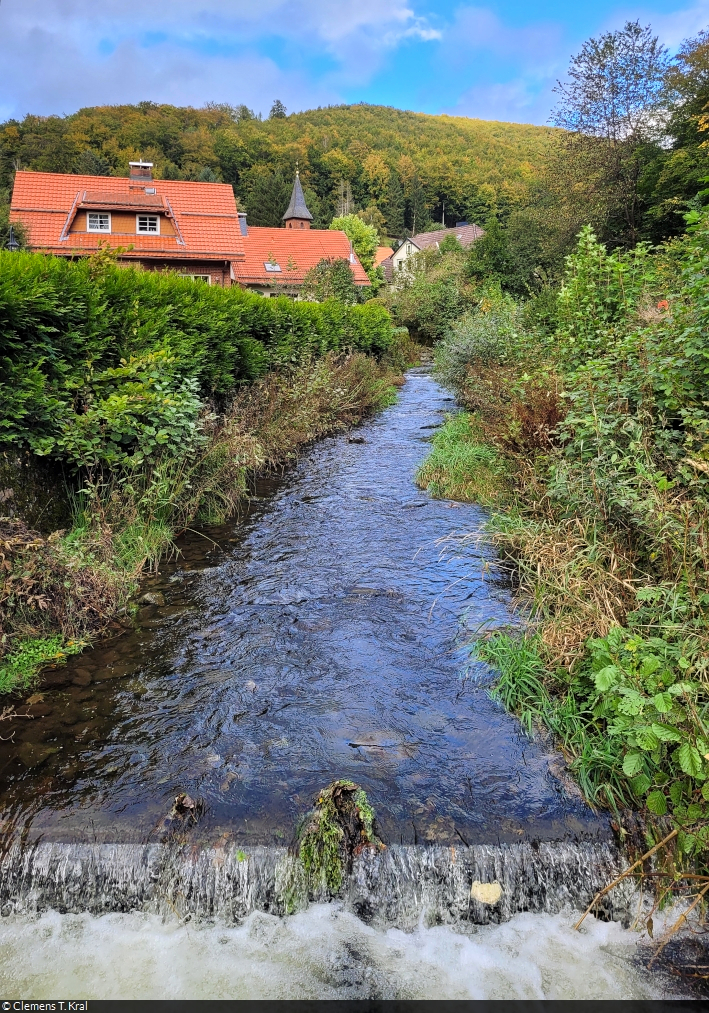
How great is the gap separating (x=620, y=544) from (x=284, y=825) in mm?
3194

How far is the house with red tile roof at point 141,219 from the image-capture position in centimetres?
2661

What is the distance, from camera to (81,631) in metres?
5.09

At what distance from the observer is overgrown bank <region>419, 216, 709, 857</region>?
3311 millimetres

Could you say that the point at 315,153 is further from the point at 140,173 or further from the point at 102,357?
the point at 102,357

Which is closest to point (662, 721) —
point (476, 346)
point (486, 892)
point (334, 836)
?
point (486, 892)

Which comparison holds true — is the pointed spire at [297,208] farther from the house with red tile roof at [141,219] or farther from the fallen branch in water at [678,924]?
the fallen branch in water at [678,924]

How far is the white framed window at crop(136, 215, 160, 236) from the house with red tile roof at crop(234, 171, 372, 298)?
825cm

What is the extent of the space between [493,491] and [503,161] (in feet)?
269

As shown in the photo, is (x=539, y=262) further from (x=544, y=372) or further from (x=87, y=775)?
(x=87, y=775)

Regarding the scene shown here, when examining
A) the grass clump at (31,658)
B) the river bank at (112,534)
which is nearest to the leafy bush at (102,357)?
the river bank at (112,534)

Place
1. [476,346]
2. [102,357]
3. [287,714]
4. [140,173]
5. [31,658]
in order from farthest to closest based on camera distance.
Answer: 1. [140,173]
2. [476,346]
3. [102,357]
4. [31,658]
5. [287,714]

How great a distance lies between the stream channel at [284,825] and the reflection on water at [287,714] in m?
0.02

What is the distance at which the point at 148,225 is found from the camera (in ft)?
89.7

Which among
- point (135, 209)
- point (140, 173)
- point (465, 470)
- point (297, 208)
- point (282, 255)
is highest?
point (297, 208)
